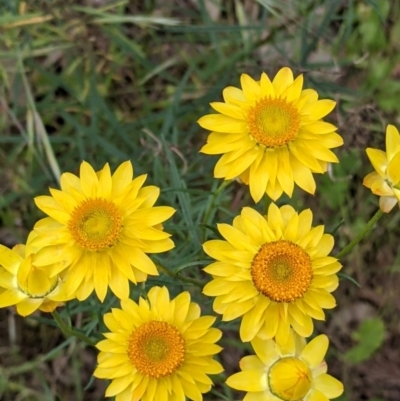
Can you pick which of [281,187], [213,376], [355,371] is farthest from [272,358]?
[355,371]

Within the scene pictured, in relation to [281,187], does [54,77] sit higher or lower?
lower

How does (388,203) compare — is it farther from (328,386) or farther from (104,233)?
(104,233)

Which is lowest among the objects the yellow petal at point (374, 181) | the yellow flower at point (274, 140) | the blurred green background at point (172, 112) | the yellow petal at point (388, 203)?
the blurred green background at point (172, 112)

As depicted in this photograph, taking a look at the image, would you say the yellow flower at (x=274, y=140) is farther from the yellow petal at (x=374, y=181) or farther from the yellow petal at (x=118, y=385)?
the yellow petal at (x=118, y=385)

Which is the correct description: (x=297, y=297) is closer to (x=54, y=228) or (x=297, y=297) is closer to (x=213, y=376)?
(x=213, y=376)

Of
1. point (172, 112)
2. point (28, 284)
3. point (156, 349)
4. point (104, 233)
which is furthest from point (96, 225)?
point (172, 112)

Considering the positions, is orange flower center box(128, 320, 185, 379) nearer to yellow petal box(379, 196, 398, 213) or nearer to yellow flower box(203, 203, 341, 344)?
yellow flower box(203, 203, 341, 344)

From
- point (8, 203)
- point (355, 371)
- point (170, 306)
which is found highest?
point (170, 306)

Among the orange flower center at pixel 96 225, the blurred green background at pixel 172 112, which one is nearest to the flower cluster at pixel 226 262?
the orange flower center at pixel 96 225

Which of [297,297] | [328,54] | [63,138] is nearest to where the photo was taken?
[297,297]
